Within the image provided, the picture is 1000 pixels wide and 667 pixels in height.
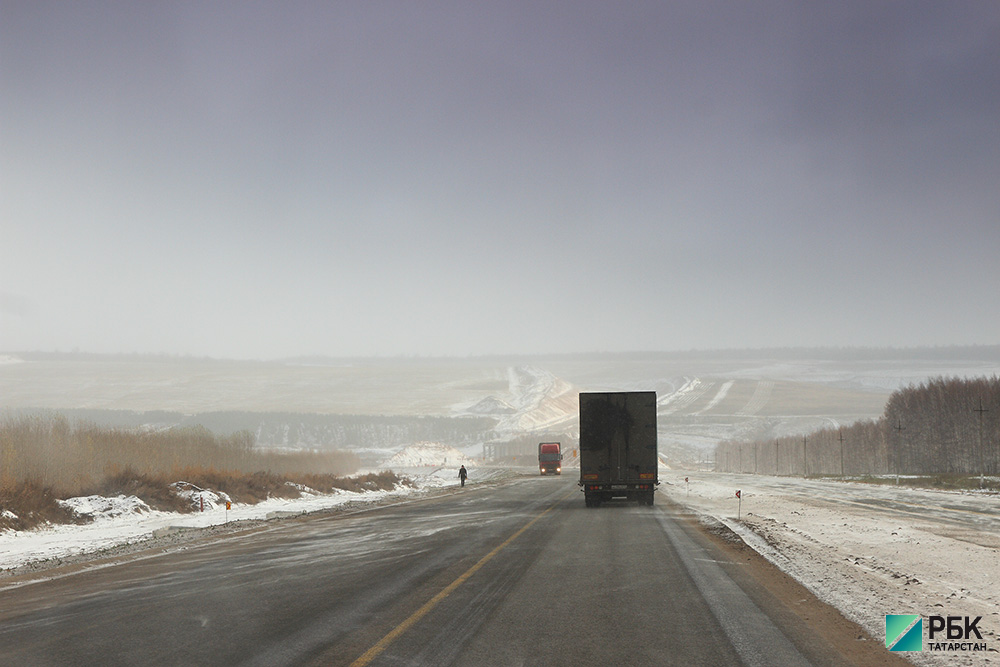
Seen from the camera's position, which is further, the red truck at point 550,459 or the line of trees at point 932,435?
the line of trees at point 932,435

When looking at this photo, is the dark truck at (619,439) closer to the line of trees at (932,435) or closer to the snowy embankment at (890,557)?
the snowy embankment at (890,557)

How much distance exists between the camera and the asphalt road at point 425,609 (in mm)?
6910

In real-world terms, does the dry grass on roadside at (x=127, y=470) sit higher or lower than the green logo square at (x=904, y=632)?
lower

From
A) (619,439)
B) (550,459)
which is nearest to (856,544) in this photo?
(619,439)

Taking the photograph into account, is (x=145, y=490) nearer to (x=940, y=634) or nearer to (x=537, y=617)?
(x=537, y=617)

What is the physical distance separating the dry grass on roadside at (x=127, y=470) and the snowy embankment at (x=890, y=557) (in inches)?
921

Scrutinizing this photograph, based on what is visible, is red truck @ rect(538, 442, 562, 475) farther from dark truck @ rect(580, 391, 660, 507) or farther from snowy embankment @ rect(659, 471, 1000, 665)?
snowy embankment @ rect(659, 471, 1000, 665)

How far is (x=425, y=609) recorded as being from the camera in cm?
874

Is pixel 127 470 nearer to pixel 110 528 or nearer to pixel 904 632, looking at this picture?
pixel 110 528

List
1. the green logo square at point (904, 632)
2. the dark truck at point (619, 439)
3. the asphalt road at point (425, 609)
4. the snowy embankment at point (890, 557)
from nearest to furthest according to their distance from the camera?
the asphalt road at point (425, 609)
the green logo square at point (904, 632)
the snowy embankment at point (890, 557)
the dark truck at point (619, 439)

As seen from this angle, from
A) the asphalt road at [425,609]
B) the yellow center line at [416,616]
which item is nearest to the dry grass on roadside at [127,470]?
the asphalt road at [425,609]

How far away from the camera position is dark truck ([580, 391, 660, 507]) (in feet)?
87.1

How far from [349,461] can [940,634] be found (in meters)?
134

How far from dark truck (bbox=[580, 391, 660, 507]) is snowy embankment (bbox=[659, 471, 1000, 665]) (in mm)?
2874
